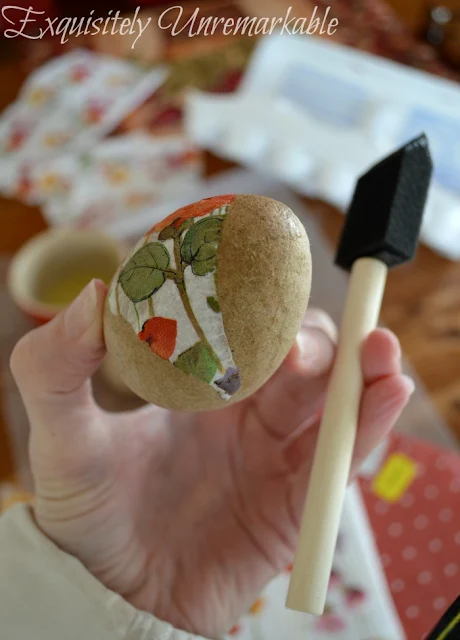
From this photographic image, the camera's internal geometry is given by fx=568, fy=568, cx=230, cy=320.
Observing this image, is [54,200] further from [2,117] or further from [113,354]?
[113,354]

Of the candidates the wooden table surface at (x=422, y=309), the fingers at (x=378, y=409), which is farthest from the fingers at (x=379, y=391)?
the wooden table surface at (x=422, y=309)

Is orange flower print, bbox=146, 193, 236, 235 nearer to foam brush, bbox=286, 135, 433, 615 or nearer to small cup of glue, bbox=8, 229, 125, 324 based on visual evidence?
foam brush, bbox=286, 135, 433, 615

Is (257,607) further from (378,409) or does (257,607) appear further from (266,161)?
(266,161)

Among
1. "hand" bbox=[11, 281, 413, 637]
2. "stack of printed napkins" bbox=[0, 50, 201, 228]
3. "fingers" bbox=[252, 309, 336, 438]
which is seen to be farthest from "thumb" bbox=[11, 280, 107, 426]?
"stack of printed napkins" bbox=[0, 50, 201, 228]

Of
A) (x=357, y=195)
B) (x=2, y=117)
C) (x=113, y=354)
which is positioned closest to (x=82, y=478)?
(x=113, y=354)

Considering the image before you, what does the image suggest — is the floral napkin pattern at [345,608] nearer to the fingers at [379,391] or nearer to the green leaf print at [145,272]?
the fingers at [379,391]

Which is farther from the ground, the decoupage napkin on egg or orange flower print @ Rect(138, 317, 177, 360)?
orange flower print @ Rect(138, 317, 177, 360)

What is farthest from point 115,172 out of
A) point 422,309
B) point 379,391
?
point 379,391
